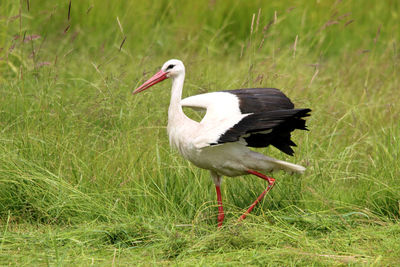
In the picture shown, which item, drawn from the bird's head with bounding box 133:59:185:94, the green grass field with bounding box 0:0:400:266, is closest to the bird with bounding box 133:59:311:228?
the bird's head with bounding box 133:59:185:94

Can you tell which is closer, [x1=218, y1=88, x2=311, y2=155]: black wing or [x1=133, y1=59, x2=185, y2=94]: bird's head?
[x1=218, y1=88, x2=311, y2=155]: black wing

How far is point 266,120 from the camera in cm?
411

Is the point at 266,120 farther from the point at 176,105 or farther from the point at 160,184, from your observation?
the point at 160,184

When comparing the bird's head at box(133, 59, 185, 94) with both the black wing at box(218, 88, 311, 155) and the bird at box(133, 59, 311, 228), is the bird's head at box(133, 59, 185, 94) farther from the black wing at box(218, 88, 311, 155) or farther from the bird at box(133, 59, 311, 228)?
the black wing at box(218, 88, 311, 155)

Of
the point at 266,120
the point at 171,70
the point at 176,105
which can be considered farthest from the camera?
the point at 171,70

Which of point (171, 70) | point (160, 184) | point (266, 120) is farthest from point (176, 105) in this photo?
point (266, 120)

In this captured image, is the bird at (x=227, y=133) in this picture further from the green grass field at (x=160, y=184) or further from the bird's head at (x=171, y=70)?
the green grass field at (x=160, y=184)

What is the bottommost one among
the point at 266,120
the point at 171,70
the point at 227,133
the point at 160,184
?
the point at 160,184

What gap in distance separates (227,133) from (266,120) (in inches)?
10.3

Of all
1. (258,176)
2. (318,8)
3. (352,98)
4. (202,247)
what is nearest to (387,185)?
(258,176)

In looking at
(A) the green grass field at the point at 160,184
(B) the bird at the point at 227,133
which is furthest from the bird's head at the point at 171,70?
(A) the green grass field at the point at 160,184

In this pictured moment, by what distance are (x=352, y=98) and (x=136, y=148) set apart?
2.47 m

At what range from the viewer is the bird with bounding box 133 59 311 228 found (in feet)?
14.2

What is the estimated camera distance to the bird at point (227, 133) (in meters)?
4.33
